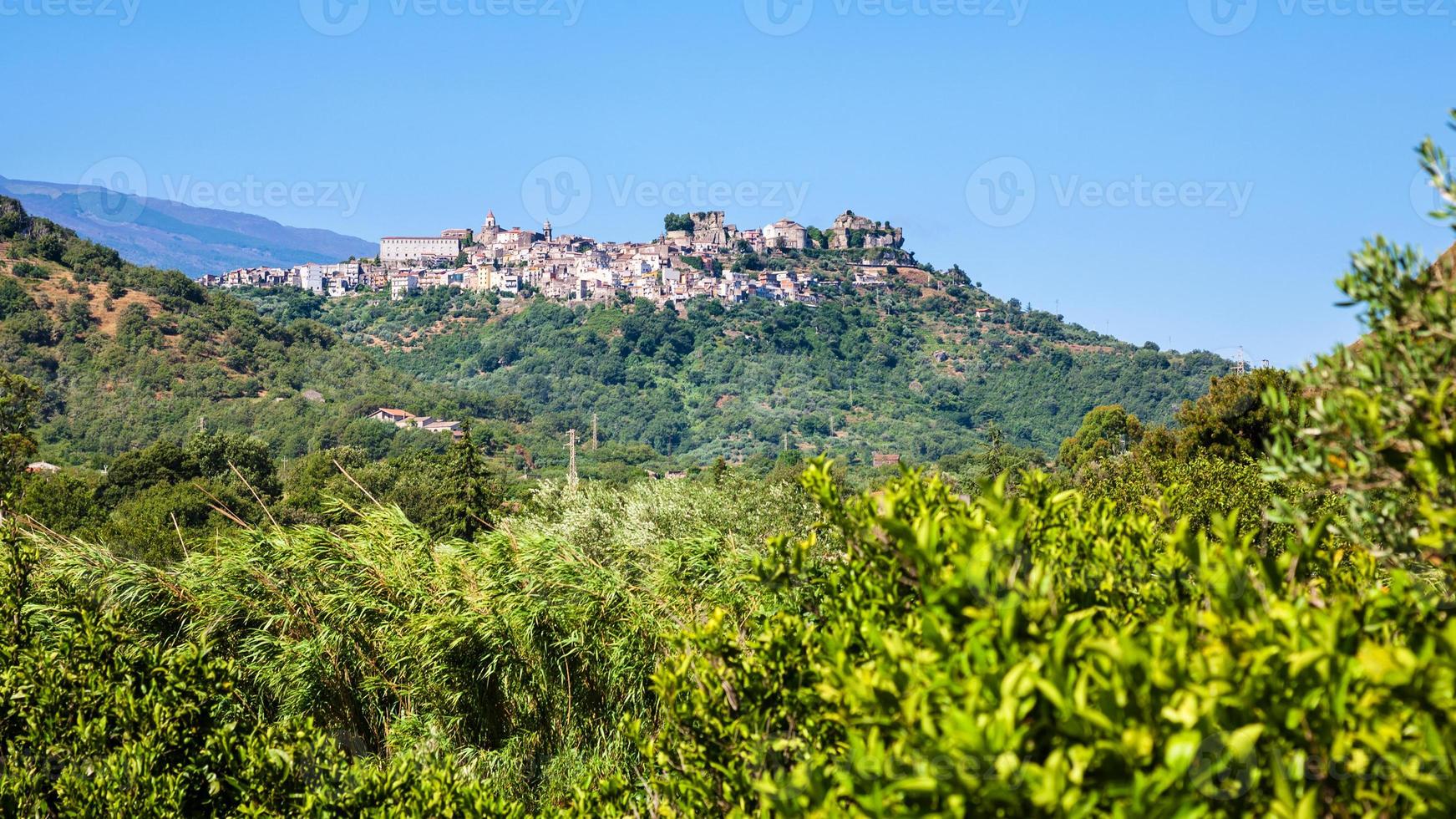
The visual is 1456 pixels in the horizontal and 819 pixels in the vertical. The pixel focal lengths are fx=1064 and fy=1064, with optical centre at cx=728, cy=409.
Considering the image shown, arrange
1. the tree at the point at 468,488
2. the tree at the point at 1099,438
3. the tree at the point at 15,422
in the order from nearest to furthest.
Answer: the tree at the point at 15,422
the tree at the point at 468,488
the tree at the point at 1099,438

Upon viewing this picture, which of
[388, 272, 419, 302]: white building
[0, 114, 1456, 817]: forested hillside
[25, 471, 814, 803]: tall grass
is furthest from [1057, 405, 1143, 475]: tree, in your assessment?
[388, 272, 419, 302]: white building

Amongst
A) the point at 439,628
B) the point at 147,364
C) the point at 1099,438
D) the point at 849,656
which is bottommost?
the point at 147,364

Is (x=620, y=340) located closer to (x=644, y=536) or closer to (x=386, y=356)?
(x=386, y=356)

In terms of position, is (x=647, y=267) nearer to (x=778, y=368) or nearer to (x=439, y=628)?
(x=778, y=368)

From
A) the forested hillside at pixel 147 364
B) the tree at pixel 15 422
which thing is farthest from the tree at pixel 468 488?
the forested hillside at pixel 147 364

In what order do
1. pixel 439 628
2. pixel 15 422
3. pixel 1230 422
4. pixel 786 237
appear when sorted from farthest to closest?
pixel 786 237 → pixel 15 422 → pixel 1230 422 → pixel 439 628

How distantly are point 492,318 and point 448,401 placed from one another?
51382mm

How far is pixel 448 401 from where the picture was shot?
308 ft

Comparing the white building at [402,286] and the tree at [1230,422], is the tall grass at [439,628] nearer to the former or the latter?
the tree at [1230,422]

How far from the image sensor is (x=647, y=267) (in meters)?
170

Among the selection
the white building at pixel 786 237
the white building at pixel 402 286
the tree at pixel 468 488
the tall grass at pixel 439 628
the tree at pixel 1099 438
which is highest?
the white building at pixel 786 237

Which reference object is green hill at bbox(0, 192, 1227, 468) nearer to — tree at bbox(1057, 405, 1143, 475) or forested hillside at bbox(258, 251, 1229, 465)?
forested hillside at bbox(258, 251, 1229, 465)

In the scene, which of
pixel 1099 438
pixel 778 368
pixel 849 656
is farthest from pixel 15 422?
pixel 778 368

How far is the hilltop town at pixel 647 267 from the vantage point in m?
155
